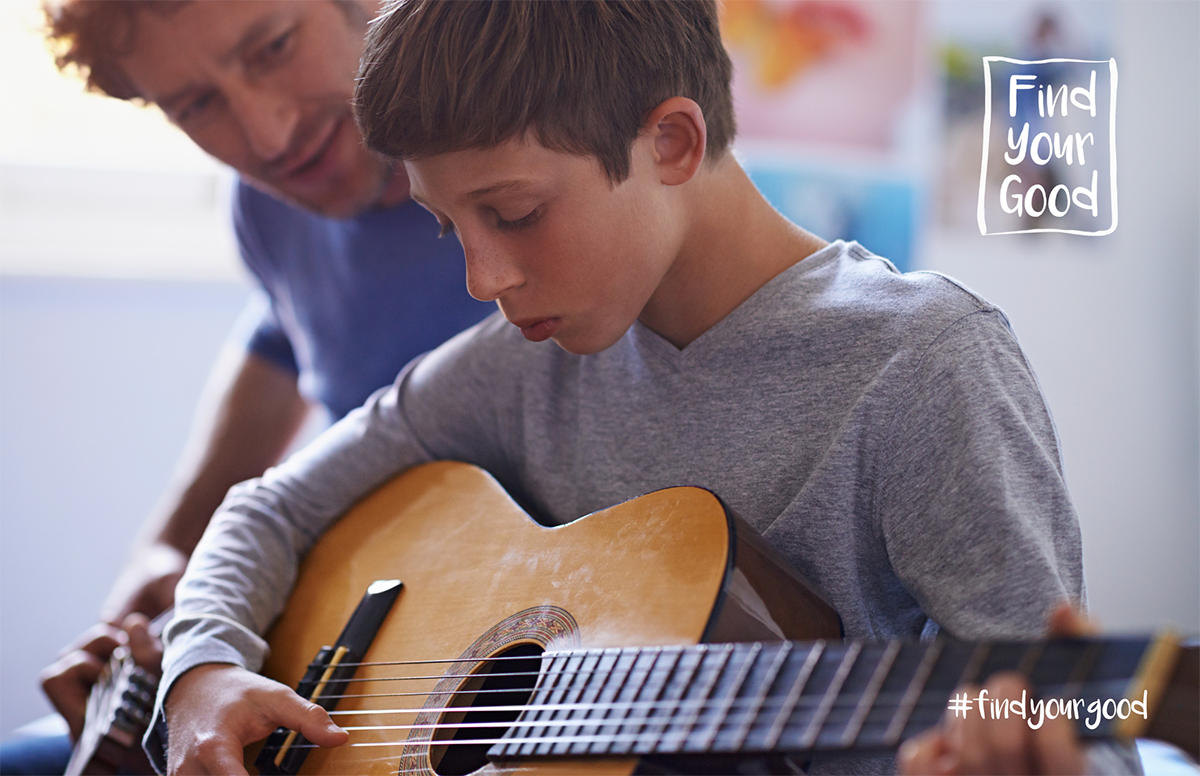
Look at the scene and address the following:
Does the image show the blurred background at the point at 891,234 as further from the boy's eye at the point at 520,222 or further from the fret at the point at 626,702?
the fret at the point at 626,702

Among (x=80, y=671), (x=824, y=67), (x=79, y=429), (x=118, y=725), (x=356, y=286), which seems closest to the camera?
(x=118, y=725)

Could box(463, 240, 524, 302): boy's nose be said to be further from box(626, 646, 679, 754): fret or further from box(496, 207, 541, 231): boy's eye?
box(626, 646, 679, 754): fret

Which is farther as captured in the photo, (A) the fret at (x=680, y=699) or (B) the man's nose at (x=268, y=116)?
(B) the man's nose at (x=268, y=116)

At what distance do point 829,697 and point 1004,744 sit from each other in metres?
0.09

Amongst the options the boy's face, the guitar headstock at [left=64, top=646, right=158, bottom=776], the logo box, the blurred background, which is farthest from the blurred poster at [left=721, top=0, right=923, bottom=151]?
the guitar headstock at [left=64, top=646, right=158, bottom=776]

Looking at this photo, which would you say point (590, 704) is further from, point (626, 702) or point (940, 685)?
point (940, 685)

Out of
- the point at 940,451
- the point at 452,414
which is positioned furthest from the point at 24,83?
the point at 940,451

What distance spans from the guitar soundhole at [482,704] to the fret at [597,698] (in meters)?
0.07

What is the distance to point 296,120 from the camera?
3.76ft

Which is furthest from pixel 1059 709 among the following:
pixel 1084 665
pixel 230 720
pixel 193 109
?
pixel 193 109

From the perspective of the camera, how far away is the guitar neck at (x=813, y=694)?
0.42 metres

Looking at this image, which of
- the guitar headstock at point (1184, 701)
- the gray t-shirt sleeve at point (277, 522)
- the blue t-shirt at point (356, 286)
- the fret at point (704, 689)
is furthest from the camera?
the blue t-shirt at point (356, 286)

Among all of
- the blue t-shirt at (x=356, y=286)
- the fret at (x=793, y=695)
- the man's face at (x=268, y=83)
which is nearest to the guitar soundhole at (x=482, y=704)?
the fret at (x=793, y=695)

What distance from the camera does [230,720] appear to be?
2.58 feet
